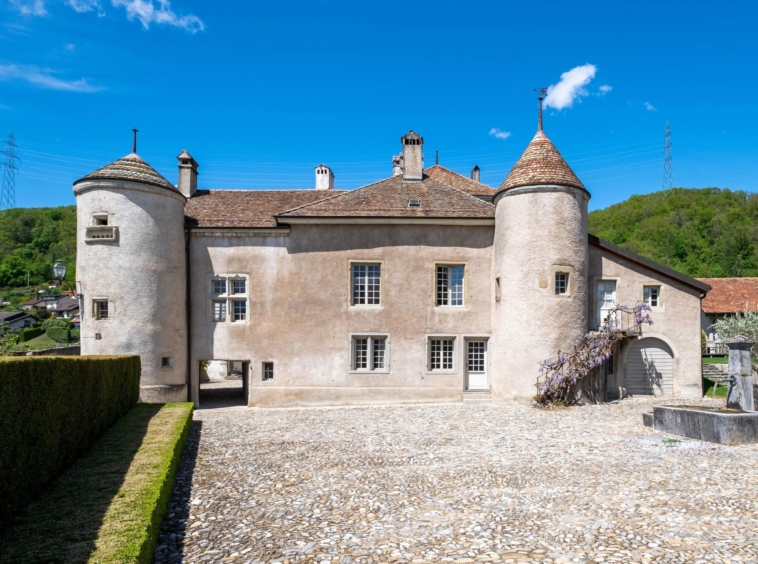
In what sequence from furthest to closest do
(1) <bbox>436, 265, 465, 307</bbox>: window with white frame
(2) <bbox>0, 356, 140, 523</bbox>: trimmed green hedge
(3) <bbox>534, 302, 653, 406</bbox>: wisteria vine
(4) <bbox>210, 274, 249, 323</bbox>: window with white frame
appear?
(1) <bbox>436, 265, 465, 307</bbox>: window with white frame < (4) <bbox>210, 274, 249, 323</bbox>: window with white frame < (3) <bbox>534, 302, 653, 406</bbox>: wisteria vine < (2) <bbox>0, 356, 140, 523</bbox>: trimmed green hedge

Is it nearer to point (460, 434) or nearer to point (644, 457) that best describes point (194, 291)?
point (460, 434)

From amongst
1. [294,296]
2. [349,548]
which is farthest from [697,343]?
Result: [349,548]

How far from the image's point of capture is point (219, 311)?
18141mm

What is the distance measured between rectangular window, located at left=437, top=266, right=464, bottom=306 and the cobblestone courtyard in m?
6.39

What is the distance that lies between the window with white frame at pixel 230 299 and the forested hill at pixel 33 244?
82895 millimetres

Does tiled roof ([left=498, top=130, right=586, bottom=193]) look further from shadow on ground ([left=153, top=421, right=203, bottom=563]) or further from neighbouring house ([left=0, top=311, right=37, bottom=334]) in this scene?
neighbouring house ([left=0, top=311, right=37, bottom=334])

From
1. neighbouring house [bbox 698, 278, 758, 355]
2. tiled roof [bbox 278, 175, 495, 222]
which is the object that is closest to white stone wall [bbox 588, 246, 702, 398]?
tiled roof [bbox 278, 175, 495, 222]

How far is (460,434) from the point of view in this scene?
12219mm

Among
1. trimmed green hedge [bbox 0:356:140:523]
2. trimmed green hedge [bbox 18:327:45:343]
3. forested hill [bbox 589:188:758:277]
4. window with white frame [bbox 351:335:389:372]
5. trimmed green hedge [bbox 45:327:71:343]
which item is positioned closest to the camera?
trimmed green hedge [bbox 0:356:140:523]

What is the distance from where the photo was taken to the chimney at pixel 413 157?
20.1 metres

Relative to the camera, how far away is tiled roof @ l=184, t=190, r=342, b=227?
720 inches

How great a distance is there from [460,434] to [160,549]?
26.2 feet

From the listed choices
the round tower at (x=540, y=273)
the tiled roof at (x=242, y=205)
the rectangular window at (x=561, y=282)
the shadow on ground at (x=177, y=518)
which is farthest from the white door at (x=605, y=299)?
Result: the shadow on ground at (x=177, y=518)

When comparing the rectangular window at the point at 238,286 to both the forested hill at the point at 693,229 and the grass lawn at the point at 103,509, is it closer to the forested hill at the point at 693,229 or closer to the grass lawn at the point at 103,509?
the grass lawn at the point at 103,509
